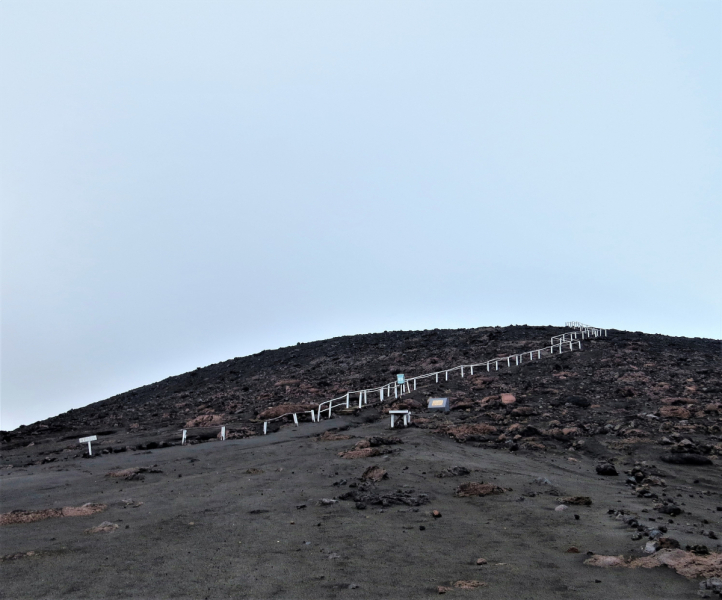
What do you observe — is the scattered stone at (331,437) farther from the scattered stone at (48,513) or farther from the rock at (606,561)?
the rock at (606,561)

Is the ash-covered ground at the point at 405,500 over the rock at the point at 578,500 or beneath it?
over

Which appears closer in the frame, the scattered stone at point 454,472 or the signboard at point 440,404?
the scattered stone at point 454,472

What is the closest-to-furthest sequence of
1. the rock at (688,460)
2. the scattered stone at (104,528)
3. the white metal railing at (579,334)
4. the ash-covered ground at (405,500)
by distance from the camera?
the ash-covered ground at (405,500) → the scattered stone at (104,528) → the rock at (688,460) → the white metal railing at (579,334)

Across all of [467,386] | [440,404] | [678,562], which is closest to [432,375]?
[467,386]

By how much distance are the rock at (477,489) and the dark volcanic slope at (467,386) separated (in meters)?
8.55

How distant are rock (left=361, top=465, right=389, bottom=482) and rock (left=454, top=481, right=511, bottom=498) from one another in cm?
206

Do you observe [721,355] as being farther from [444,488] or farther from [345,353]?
[444,488]

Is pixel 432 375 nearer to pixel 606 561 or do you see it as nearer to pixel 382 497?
pixel 382 497

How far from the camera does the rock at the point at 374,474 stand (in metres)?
15.0

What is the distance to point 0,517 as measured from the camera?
12.2 metres

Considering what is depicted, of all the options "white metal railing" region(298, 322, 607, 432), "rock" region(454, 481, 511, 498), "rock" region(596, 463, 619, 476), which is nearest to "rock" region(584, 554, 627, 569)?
"rock" region(454, 481, 511, 498)

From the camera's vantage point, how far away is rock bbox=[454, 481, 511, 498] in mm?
13648

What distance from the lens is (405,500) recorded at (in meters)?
13.1

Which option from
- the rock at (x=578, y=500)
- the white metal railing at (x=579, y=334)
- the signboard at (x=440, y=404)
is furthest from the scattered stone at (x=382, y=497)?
the white metal railing at (x=579, y=334)
